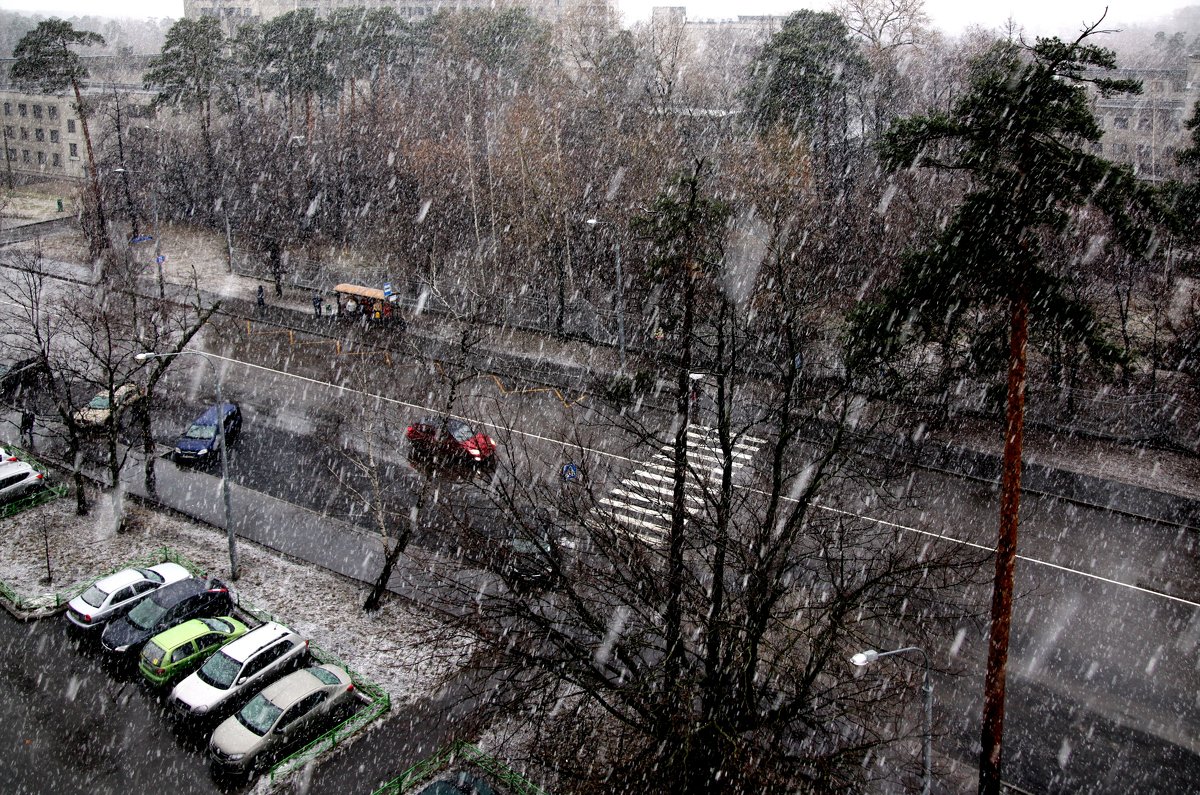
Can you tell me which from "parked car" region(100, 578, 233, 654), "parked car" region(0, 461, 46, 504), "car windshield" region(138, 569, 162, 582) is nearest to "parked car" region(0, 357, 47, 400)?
"parked car" region(0, 461, 46, 504)

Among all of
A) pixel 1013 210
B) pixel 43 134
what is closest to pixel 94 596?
pixel 1013 210

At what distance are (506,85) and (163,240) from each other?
21218 mm

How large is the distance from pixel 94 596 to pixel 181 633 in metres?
2.60

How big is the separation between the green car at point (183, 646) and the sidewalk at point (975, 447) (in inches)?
529

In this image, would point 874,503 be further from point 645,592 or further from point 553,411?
point 645,592

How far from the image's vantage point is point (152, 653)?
1561cm

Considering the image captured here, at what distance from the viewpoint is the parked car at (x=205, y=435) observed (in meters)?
23.6

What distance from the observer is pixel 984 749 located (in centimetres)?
1289

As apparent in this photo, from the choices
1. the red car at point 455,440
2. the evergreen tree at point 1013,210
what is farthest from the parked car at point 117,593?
the evergreen tree at point 1013,210

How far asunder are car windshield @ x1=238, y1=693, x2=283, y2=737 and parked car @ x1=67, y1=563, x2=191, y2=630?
460cm

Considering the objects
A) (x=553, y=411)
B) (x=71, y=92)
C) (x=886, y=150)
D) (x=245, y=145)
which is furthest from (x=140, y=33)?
(x=886, y=150)

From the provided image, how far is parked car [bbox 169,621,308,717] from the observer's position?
1477 cm

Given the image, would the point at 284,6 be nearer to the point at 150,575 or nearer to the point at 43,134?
the point at 43,134

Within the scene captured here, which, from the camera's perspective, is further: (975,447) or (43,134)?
(43,134)
